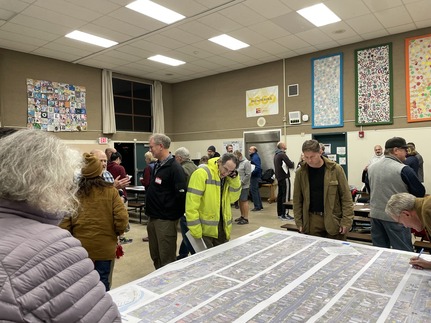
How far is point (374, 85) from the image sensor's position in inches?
295

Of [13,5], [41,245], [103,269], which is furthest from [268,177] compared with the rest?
[41,245]

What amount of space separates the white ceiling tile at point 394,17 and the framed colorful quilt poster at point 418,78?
68 cm

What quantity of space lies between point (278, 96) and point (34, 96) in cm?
666

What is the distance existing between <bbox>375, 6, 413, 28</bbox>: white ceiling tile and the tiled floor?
4667 millimetres

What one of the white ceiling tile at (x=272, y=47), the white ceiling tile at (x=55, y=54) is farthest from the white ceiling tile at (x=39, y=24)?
the white ceiling tile at (x=272, y=47)

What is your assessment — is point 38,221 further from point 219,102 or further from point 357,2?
point 219,102

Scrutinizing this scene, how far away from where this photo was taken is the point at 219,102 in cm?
1054

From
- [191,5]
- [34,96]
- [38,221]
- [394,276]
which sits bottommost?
[394,276]

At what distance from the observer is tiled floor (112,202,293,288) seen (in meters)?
3.71

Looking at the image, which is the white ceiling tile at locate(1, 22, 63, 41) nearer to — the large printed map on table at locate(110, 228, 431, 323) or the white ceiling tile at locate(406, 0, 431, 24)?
the large printed map on table at locate(110, 228, 431, 323)

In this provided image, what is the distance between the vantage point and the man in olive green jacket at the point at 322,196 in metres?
2.68

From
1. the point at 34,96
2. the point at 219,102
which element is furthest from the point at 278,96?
the point at 34,96

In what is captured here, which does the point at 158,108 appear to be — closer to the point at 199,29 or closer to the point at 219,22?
the point at 199,29

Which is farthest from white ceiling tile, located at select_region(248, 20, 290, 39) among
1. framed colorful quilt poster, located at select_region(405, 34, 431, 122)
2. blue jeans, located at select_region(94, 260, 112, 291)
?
blue jeans, located at select_region(94, 260, 112, 291)
